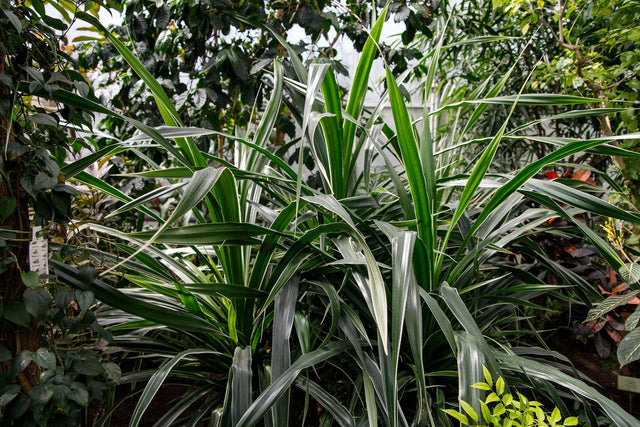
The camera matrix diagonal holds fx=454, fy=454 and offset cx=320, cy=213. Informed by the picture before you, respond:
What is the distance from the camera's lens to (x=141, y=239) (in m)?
0.83

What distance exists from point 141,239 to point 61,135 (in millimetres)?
222

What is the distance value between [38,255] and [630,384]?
1.34 m

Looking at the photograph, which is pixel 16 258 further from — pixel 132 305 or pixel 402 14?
pixel 402 14

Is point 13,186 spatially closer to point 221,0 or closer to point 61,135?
point 61,135

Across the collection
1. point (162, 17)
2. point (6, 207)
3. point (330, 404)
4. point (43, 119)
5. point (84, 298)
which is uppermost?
point (162, 17)

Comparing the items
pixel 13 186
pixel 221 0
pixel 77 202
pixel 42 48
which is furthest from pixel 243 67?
pixel 13 186

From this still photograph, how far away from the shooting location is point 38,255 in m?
0.68

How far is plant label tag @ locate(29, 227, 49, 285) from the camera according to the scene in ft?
2.22

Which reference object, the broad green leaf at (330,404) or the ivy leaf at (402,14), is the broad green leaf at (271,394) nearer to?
the broad green leaf at (330,404)

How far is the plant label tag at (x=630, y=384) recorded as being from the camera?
1.13 m

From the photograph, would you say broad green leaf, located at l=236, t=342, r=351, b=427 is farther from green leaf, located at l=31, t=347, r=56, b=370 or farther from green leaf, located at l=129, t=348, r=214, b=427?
green leaf, located at l=31, t=347, r=56, b=370

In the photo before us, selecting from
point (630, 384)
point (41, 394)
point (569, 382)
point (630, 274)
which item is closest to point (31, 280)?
point (41, 394)

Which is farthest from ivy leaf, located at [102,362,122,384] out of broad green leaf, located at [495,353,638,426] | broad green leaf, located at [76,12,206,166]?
broad green leaf, located at [495,353,638,426]

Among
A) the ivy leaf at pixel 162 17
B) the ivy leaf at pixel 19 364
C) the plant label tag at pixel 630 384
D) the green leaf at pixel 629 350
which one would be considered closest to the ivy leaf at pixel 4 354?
the ivy leaf at pixel 19 364
